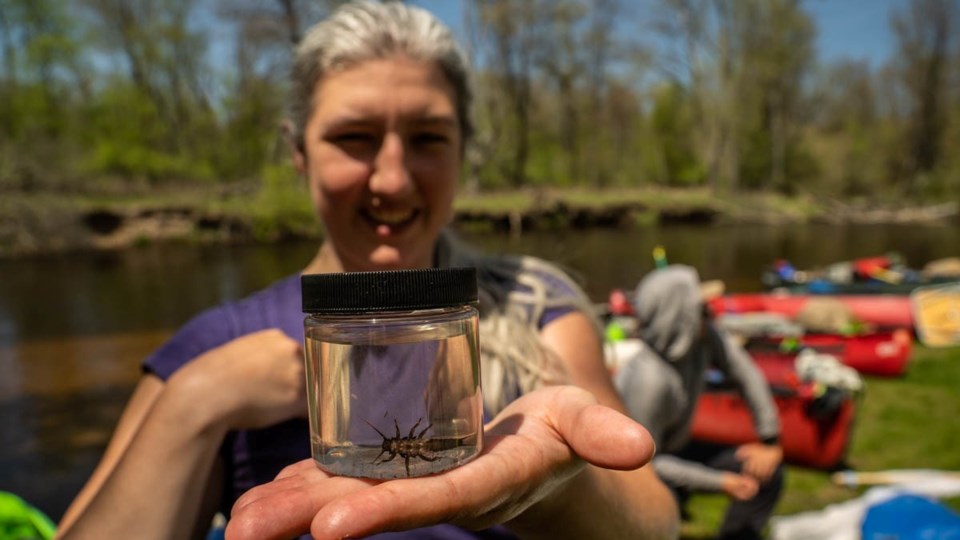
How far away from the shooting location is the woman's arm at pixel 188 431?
57.5 inches

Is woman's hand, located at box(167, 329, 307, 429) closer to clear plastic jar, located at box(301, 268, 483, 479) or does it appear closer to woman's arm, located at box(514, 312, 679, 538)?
clear plastic jar, located at box(301, 268, 483, 479)

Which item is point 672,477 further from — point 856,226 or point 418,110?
point 856,226

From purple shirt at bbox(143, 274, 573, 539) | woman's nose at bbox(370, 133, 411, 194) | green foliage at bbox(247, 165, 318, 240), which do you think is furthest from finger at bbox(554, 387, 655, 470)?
green foliage at bbox(247, 165, 318, 240)

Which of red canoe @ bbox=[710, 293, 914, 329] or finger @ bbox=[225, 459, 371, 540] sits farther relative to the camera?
red canoe @ bbox=[710, 293, 914, 329]

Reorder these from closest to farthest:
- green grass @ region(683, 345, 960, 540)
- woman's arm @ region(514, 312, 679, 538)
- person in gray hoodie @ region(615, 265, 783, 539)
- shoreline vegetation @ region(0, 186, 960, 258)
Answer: woman's arm @ region(514, 312, 679, 538), person in gray hoodie @ region(615, 265, 783, 539), green grass @ region(683, 345, 960, 540), shoreline vegetation @ region(0, 186, 960, 258)

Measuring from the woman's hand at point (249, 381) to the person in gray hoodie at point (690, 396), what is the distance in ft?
7.88

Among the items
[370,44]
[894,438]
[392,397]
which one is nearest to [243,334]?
[370,44]

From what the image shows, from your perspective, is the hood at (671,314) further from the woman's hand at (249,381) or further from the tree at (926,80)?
the tree at (926,80)

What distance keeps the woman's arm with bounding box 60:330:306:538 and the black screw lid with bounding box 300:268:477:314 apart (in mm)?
491

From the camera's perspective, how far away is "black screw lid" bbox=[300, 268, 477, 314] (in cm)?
102

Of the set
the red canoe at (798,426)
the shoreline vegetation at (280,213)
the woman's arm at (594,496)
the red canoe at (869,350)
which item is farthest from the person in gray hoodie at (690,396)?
the shoreline vegetation at (280,213)

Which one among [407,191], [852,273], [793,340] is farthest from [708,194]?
[407,191]

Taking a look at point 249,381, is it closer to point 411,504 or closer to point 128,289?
point 411,504

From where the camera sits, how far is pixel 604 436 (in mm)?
1028
